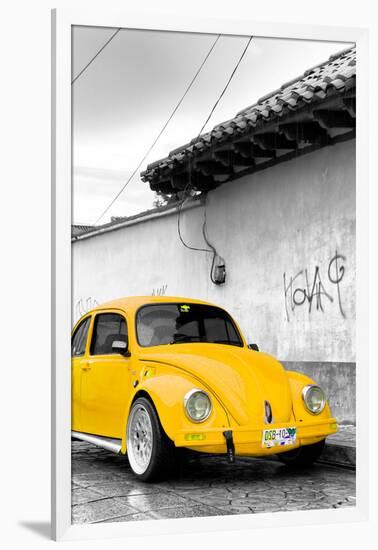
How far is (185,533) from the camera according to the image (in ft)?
20.5

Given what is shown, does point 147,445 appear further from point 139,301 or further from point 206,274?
point 206,274

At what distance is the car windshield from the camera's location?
7.51m

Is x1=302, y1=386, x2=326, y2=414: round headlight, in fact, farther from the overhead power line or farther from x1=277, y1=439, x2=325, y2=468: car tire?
the overhead power line

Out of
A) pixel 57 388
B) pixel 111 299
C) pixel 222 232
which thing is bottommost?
pixel 57 388

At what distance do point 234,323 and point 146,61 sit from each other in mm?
2427

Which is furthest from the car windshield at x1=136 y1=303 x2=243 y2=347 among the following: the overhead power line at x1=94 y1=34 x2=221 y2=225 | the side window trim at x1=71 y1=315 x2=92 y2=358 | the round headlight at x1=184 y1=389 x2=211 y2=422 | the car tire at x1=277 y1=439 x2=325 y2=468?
the car tire at x1=277 y1=439 x2=325 y2=468

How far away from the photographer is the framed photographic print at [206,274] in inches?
251

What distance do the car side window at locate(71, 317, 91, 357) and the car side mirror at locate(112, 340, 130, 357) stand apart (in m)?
0.28

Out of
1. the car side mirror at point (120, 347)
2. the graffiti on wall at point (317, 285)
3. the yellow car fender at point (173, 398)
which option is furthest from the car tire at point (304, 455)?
the car side mirror at point (120, 347)

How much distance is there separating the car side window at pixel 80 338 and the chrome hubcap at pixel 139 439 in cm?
70

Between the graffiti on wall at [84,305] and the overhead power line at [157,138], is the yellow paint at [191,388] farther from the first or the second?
the overhead power line at [157,138]
